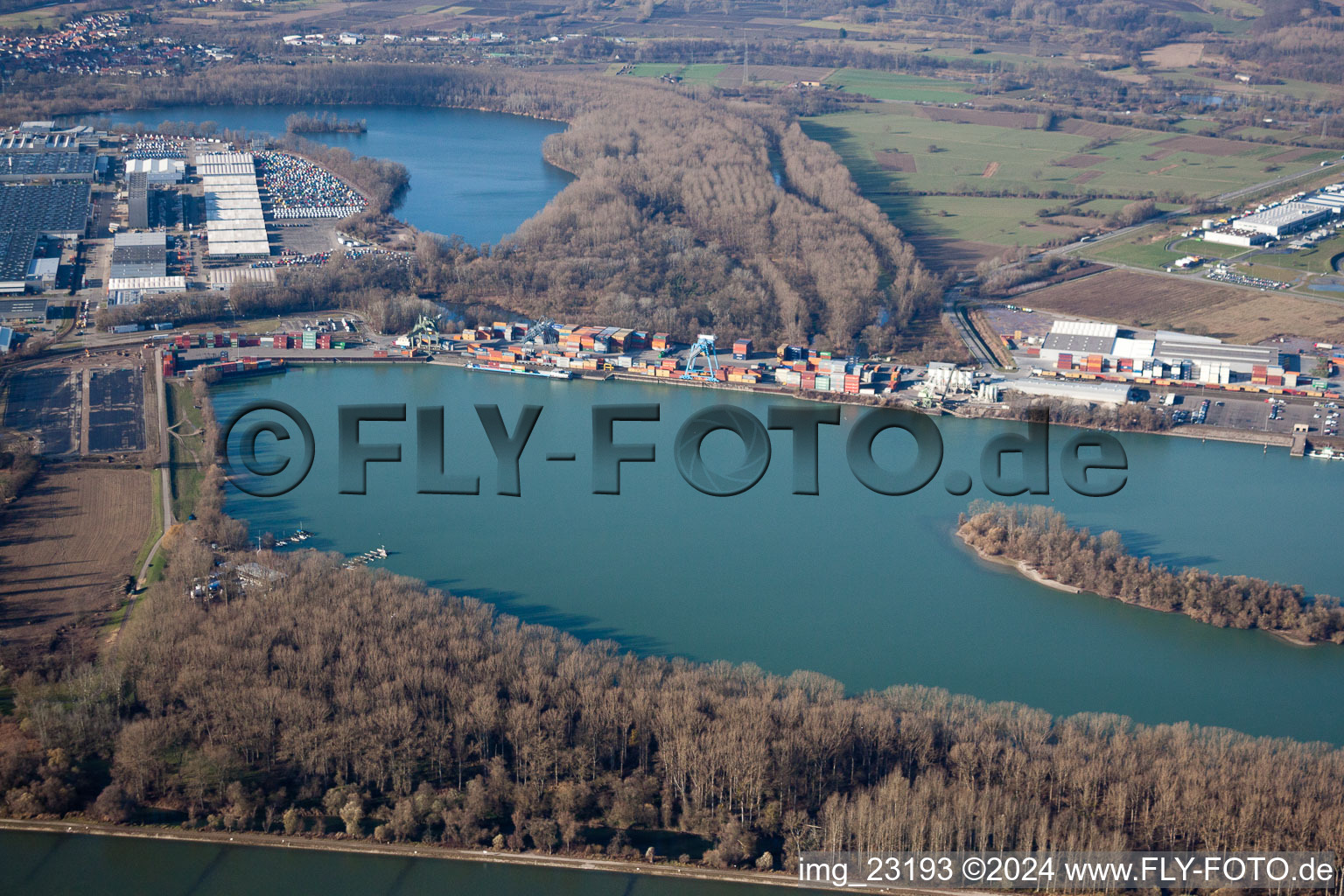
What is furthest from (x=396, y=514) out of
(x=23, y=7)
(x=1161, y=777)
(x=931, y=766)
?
(x=23, y=7)

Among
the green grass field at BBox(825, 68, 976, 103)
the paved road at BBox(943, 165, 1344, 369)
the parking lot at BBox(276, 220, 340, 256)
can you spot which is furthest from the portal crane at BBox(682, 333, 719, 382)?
the green grass field at BBox(825, 68, 976, 103)

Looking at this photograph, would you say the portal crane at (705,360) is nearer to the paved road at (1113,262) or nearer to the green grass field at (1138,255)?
the paved road at (1113,262)

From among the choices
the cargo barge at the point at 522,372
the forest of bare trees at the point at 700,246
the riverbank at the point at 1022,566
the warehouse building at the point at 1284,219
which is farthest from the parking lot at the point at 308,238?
the warehouse building at the point at 1284,219

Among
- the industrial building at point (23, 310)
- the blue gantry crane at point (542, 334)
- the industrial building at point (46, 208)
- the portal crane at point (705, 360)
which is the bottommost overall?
the portal crane at point (705, 360)

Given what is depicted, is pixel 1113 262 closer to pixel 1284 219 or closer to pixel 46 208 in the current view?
pixel 1284 219

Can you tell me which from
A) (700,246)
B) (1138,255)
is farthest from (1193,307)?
(700,246)

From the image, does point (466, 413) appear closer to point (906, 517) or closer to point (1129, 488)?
point (906, 517)
